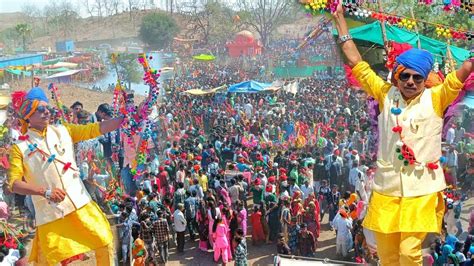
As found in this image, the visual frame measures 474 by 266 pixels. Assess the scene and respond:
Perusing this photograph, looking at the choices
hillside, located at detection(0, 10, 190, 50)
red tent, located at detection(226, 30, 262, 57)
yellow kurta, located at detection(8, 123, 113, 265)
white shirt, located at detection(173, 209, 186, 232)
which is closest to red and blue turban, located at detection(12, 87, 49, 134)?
yellow kurta, located at detection(8, 123, 113, 265)

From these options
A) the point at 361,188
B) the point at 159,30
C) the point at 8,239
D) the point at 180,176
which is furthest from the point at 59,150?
the point at 159,30

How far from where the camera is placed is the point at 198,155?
12352 mm

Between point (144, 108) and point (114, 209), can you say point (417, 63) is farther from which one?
point (114, 209)

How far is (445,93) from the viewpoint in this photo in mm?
3018

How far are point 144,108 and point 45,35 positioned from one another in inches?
2705

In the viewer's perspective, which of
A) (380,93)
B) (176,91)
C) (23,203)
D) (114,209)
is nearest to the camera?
(380,93)

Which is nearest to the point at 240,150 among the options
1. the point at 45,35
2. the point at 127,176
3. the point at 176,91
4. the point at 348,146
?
the point at 348,146

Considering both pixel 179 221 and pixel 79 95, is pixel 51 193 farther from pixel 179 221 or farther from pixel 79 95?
pixel 79 95

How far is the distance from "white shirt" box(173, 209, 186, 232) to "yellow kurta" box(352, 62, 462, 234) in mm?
5808

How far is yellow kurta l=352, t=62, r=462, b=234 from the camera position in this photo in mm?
2994

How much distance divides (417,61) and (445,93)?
0.76ft

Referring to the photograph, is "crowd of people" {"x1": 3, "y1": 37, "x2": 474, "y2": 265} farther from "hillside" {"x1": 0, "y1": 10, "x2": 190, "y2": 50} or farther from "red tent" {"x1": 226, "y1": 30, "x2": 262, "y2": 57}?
A: "hillside" {"x1": 0, "y1": 10, "x2": 190, "y2": 50}

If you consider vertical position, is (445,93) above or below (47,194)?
above

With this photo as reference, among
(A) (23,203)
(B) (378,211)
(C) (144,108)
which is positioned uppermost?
(C) (144,108)
